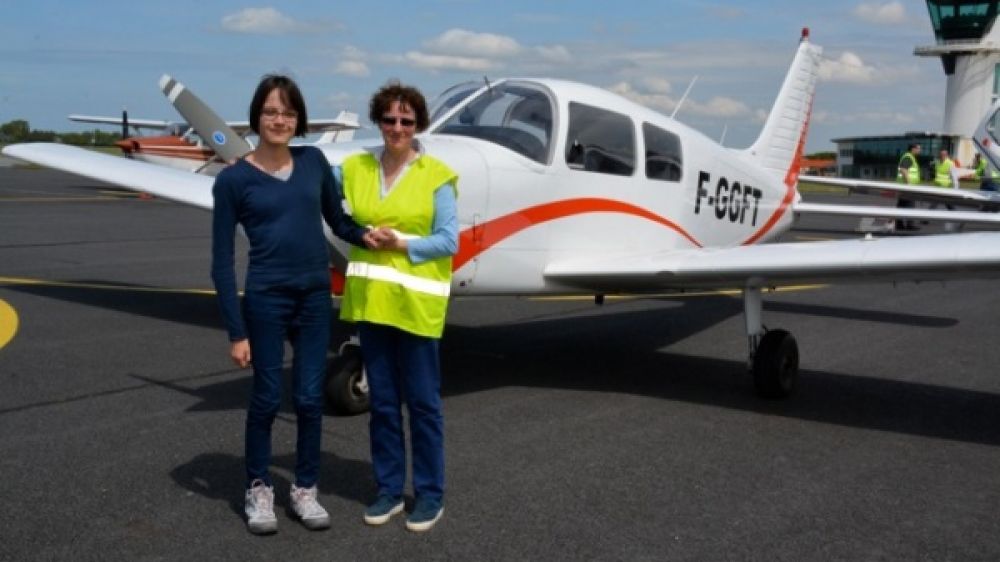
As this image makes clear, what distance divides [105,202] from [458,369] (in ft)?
71.1

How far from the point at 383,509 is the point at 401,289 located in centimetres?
97

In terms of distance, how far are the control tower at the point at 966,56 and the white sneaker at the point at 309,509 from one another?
77.1 metres

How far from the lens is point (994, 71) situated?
72562mm

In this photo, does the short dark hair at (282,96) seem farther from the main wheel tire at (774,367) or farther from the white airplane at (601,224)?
the main wheel tire at (774,367)

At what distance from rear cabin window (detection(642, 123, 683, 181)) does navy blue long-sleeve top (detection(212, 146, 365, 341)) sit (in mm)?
4162

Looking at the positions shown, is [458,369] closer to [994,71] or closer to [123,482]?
[123,482]

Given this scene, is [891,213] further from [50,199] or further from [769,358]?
[50,199]

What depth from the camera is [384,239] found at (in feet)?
13.1

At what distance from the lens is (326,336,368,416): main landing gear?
232 inches

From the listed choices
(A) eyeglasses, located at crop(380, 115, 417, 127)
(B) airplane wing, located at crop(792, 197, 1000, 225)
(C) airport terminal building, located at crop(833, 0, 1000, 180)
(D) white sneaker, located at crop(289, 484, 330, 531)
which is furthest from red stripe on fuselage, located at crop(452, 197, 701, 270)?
(C) airport terminal building, located at crop(833, 0, 1000, 180)

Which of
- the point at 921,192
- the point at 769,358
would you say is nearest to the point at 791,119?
the point at 769,358

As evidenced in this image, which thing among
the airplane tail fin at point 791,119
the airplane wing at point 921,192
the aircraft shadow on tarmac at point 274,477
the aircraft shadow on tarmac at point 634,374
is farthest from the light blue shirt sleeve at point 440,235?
the airplane wing at point 921,192

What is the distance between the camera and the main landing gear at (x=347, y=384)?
19.4ft

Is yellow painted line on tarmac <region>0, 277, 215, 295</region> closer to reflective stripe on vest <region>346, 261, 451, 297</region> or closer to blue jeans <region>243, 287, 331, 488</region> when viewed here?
blue jeans <region>243, 287, 331, 488</region>
